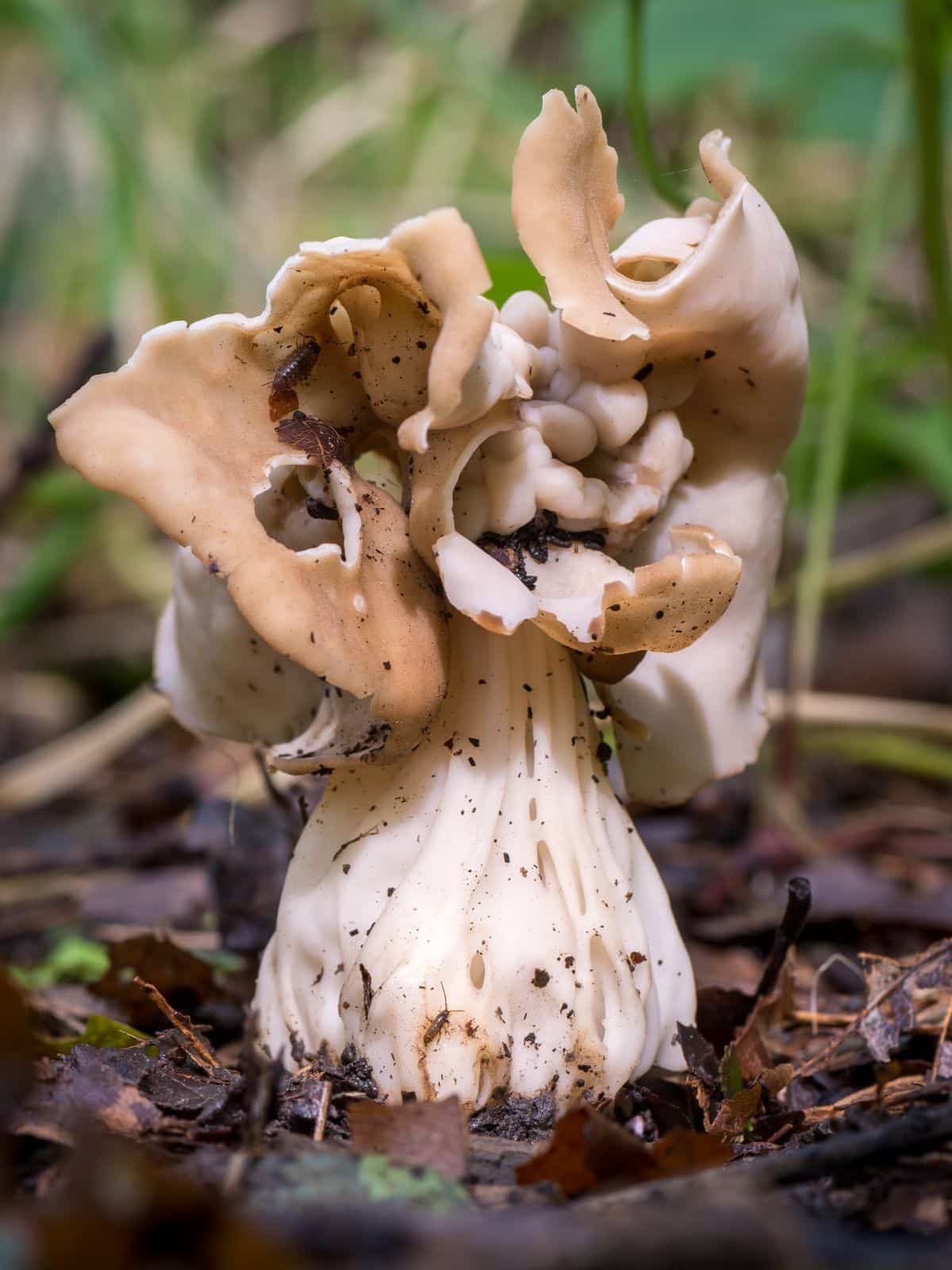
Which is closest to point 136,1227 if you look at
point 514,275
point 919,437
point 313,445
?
point 313,445

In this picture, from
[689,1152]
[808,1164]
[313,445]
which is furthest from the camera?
[313,445]

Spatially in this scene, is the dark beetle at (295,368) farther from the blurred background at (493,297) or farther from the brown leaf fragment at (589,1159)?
the brown leaf fragment at (589,1159)

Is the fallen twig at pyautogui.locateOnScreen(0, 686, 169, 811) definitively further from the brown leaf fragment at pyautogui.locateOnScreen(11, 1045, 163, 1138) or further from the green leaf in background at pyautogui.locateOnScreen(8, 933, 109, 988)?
the brown leaf fragment at pyautogui.locateOnScreen(11, 1045, 163, 1138)

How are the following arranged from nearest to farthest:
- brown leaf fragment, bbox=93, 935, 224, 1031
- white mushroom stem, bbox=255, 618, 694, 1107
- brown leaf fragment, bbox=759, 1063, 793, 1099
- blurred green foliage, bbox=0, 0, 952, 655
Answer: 1. white mushroom stem, bbox=255, 618, 694, 1107
2. brown leaf fragment, bbox=759, 1063, 793, 1099
3. brown leaf fragment, bbox=93, 935, 224, 1031
4. blurred green foliage, bbox=0, 0, 952, 655

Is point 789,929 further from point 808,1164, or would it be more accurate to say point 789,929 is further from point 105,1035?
point 105,1035

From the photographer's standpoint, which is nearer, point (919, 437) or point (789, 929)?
point (789, 929)

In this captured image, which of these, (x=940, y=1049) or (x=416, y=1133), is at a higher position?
(x=416, y=1133)

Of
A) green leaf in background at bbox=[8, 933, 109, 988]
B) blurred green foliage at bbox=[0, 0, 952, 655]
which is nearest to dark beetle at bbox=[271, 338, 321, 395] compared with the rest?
green leaf in background at bbox=[8, 933, 109, 988]

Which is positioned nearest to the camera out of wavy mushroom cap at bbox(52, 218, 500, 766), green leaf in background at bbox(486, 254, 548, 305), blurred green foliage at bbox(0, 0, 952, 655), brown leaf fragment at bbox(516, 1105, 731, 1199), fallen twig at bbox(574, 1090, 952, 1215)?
fallen twig at bbox(574, 1090, 952, 1215)

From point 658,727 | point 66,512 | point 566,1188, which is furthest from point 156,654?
point 66,512
